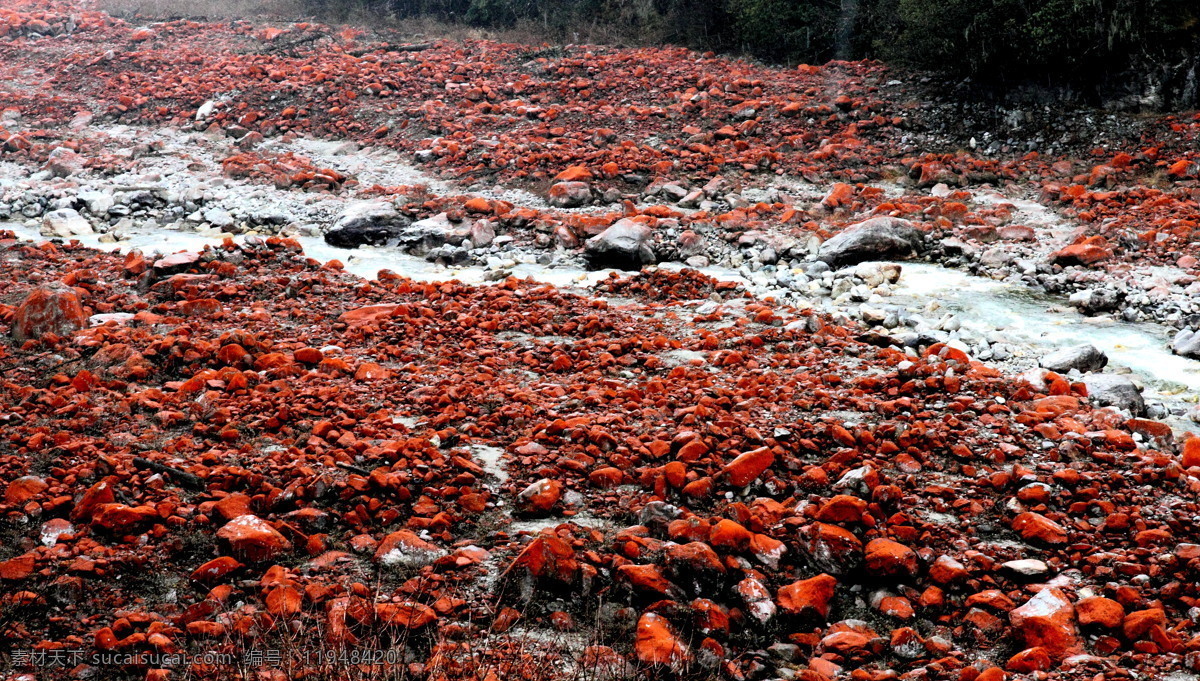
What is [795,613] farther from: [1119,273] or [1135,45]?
[1135,45]

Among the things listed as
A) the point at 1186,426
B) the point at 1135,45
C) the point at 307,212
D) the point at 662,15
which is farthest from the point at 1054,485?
the point at 662,15

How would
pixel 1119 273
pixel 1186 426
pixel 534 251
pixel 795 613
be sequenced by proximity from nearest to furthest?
pixel 795 613 < pixel 1186 426 < pixel 1119 273 < pixel 534 251

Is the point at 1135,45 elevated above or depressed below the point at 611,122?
above

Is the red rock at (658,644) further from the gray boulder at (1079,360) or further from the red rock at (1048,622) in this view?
the gray boulder at (1079,360)

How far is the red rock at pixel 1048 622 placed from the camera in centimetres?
300

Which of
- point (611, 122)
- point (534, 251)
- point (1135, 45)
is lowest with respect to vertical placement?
point (534, 251)

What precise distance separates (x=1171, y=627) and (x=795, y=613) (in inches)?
52.4

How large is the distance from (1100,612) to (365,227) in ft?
25.9

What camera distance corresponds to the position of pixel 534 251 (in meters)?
8.88

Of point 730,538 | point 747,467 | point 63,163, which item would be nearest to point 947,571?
point 730,538

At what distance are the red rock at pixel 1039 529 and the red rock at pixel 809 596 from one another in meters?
0.95

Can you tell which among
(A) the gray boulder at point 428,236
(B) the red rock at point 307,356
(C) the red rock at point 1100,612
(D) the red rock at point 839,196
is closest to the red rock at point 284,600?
(B) the red rock at point 307,356

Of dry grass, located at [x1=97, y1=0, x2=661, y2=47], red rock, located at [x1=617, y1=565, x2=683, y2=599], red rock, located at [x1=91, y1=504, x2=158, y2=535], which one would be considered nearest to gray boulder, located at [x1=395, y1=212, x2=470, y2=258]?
red rock, located at [x1=91, y1=504, x2=158, y2=535]

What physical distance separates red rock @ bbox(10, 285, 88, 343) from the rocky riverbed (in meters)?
0.04
